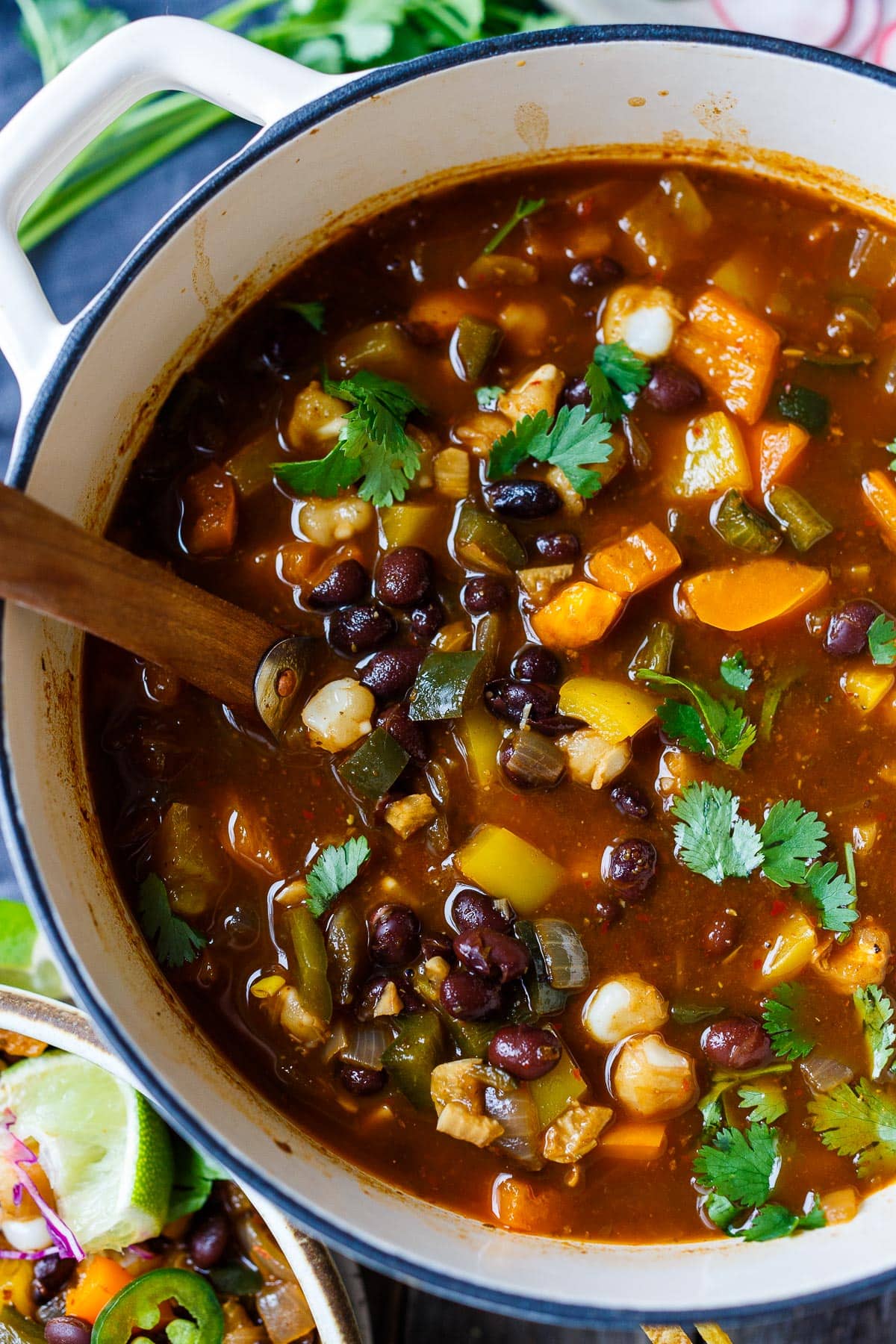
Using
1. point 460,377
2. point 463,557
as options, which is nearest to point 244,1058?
point 463,557

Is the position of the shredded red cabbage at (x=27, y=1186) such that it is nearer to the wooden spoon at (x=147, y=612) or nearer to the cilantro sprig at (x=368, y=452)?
the wooden spoon at (x=147, y=612)

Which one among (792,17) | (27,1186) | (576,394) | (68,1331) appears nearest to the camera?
(576,394)

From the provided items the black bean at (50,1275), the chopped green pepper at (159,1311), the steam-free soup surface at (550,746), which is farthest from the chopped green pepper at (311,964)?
the black bean at (50,1275)

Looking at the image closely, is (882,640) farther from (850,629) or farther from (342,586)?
(342,586)

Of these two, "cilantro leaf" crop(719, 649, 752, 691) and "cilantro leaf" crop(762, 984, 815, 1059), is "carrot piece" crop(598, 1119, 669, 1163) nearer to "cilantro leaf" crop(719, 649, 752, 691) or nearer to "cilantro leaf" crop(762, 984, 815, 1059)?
"cilantro leaf" crop(762, 984, 815, 1059)

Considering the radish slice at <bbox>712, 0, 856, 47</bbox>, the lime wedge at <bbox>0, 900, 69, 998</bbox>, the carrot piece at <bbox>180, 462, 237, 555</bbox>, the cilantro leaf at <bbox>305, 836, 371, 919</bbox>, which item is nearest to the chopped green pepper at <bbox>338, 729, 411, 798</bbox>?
the cilantro leaf at <bbox>305, 836, 371, 919</bbox>

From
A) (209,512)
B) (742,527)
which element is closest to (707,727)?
(742,527)
